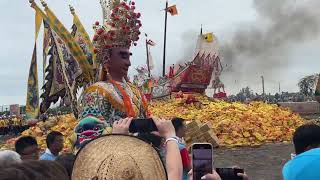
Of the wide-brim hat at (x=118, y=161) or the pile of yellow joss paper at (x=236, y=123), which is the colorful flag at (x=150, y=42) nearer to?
the pile of yellow joss paper at (x=236, y=123)

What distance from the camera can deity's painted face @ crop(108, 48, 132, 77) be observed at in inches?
157

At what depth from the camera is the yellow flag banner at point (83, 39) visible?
183 inches

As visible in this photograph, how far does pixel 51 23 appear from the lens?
24.4 ft

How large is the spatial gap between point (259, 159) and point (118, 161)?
13387 mm

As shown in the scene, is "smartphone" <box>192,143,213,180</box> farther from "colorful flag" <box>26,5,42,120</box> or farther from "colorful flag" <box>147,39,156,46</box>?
"colorful flag" <box>147,39,156,46</box>

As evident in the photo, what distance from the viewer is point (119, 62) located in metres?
3.97

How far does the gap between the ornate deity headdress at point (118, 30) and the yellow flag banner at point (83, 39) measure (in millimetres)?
269

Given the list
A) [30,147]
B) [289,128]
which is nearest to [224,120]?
[289,128]

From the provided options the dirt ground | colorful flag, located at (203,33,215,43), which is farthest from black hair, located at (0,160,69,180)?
colorful flag, located at (203,33,215,43)

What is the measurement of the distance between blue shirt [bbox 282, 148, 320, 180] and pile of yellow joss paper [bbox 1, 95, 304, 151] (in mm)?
15133

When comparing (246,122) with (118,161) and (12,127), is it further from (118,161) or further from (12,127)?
(12,127)

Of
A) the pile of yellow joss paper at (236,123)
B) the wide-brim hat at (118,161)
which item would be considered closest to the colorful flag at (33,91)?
the wide-brim hat at (118,161)

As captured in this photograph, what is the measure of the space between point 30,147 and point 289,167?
13.1 ft

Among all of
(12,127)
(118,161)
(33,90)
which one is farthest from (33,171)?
(12,127)
